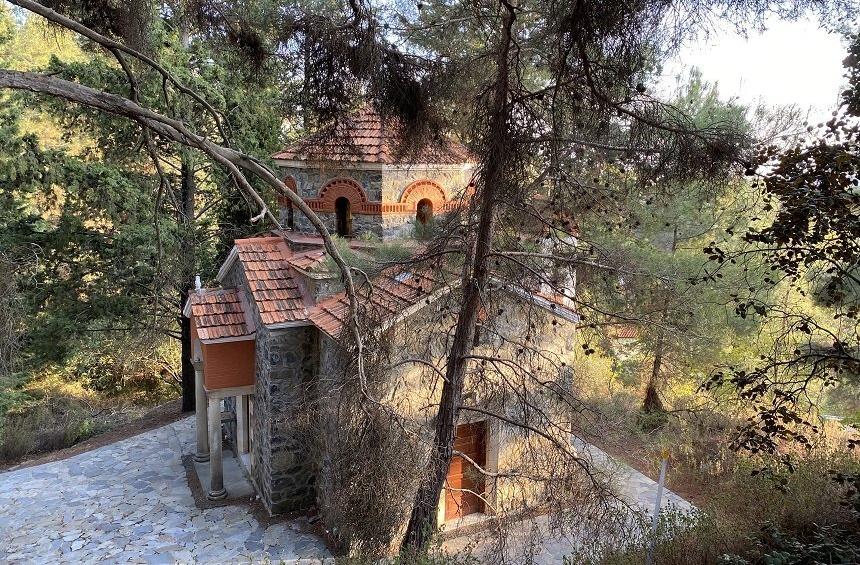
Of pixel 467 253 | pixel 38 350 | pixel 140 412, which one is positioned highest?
pixel 467 253

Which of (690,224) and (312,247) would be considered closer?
(312,247)

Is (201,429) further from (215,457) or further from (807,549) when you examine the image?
(807,549)

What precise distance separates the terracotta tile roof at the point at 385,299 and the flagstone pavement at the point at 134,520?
3017 millimetres

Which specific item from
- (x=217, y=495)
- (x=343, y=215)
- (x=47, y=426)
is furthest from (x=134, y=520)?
(x=47, y=426)

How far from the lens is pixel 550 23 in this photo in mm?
4633

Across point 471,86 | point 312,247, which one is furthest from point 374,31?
point 312,247

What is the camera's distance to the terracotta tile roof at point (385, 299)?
20.7ft

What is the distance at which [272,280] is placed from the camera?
925 centimetres

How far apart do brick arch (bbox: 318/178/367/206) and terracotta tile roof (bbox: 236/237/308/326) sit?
108 centimetres

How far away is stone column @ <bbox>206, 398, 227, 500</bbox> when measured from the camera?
31.4 feet

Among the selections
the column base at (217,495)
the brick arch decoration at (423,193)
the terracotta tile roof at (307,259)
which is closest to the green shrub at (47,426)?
the column base at (217,495)

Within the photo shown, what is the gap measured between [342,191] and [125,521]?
20.2 ft

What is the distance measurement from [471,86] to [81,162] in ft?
31.1

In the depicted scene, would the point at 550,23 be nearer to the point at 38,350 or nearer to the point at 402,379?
the point at 402,379
